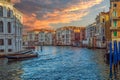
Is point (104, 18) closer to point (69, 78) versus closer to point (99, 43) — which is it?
point (99, 43)

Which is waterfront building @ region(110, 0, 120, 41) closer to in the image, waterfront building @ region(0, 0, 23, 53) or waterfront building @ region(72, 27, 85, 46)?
waterfront building @ region(0, 0, 23, 53)

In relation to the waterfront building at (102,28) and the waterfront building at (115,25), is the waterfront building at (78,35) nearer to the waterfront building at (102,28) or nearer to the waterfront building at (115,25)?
the waterfront building at (102,28)

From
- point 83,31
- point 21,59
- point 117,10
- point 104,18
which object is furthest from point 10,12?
point 83,31

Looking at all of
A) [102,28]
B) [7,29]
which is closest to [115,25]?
[7,29]

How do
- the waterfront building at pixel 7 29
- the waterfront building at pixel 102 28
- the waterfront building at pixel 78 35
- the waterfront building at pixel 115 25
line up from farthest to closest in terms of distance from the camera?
the waterfront building at pixel 78 35
the waterfront building at pixel 102 28
the waterfront building at pixel 7 29
the waterfront building at pixel 115 25

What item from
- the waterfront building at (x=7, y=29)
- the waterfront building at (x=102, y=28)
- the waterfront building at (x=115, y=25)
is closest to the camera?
the waterfront building at (x=115, y=25)

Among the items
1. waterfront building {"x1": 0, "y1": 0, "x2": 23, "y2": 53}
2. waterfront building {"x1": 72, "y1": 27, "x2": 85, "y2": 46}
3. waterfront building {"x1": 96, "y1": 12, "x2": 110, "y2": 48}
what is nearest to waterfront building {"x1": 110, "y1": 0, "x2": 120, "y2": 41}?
waterfront building {"x1": 0, "y1": 0, "x2": 23, "y2": 53}

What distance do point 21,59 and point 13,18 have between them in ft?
42.9

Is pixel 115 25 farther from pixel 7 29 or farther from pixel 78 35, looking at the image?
pixel 78 35

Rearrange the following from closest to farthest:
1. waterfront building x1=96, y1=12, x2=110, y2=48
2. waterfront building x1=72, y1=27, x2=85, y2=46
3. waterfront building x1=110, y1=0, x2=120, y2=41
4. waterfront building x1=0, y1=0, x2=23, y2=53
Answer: waterfront building x1=110, y1=0, x2=120, y2=41
waterfront building x1=0, y1=0, x2=23, y2=53
waterfront building x1=96, y1=12, x2=110, y2=48
waterfront building x1=72, y1=27, x2=85, y2=46

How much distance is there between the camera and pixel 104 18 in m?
108

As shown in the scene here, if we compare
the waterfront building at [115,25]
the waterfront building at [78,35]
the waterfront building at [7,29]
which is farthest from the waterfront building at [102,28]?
the waterfront building at [78,35]

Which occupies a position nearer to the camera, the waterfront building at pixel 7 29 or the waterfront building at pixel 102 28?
the waterfront building at pixel 7 29

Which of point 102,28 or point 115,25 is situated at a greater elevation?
point 102,28
